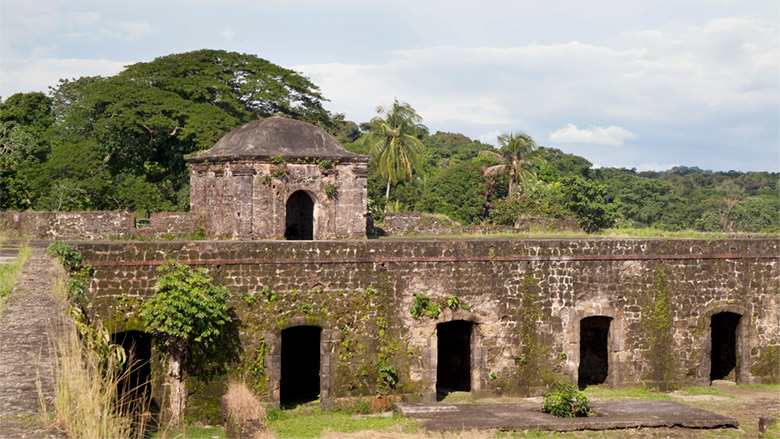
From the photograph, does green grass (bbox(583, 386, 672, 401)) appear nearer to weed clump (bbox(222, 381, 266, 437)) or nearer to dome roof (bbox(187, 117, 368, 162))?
weed clump (bbox(222, 381, 266, 437))

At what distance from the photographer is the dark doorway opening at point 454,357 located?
657 inches

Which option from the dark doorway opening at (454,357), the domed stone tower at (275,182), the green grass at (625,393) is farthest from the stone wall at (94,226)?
A: the green grass at (625,393)

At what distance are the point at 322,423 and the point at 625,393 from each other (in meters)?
6.66

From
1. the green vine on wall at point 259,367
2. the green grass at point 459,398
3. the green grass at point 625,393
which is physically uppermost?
the green vine on wall at point 259,367

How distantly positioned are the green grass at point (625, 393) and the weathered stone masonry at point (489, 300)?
0.86ft

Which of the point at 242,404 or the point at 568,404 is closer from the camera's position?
the point at 242,404

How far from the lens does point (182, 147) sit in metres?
33.2

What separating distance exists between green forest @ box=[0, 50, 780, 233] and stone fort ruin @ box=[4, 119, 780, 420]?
9.84 metres

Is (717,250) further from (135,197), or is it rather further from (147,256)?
(135,197)

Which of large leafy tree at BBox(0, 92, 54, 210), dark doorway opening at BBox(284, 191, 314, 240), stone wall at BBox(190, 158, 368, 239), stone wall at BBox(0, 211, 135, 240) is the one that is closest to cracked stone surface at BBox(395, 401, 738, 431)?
stone wall at BBox(190, 158, 368, 239)

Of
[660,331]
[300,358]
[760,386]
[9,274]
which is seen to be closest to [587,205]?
[760,386]

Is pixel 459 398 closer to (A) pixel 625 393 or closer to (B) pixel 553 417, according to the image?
(B) pixel 553 417

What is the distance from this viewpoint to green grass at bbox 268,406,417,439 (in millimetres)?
12500

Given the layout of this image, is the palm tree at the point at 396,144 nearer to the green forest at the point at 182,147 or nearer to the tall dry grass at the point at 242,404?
the green forest at the point at 182,147
